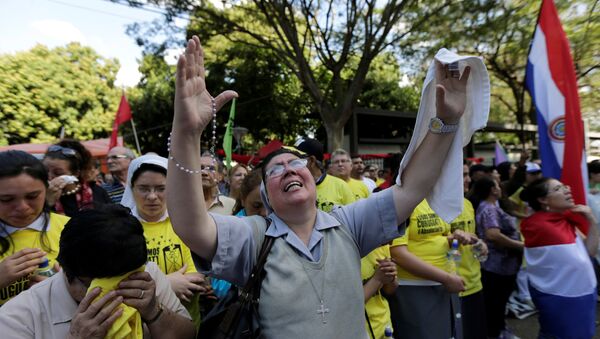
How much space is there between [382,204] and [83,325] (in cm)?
110

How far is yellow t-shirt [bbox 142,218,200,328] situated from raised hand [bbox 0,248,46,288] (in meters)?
0.54

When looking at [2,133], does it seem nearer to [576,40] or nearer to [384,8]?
[384,8]

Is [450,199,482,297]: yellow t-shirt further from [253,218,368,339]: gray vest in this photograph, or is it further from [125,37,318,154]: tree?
[125,37,318,154]: tree

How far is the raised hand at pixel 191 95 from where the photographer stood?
1.21 metres

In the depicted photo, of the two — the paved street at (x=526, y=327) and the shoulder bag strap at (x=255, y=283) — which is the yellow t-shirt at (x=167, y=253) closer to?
the shoulder bag strap at (x=255, y=283)

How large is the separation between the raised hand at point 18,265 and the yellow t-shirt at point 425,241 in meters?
2.30

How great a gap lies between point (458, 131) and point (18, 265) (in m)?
1.87

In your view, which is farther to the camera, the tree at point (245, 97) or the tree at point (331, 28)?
the tree at point (245, 97)

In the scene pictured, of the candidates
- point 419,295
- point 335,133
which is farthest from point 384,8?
point 419,295

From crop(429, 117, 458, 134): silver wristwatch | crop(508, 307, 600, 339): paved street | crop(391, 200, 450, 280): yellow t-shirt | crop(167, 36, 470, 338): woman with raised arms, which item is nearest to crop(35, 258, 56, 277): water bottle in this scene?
crop(167, 36, 470, 338): woman with raised arms

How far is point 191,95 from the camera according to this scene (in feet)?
4.08

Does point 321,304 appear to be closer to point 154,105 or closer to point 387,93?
point 387,93

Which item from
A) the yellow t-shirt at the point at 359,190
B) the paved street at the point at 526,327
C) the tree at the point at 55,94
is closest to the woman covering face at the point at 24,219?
the yellow t-shirt at the point at 359,190

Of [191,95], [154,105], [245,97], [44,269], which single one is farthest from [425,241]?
[154,105]
